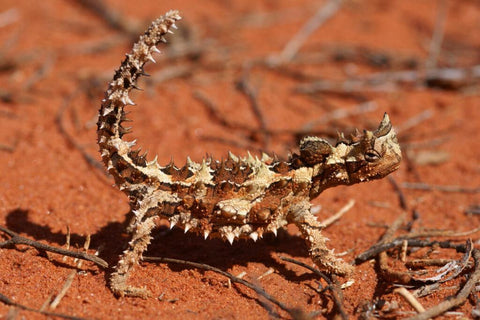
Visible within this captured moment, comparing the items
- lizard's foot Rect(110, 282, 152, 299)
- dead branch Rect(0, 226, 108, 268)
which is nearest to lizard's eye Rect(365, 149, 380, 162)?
lizard's foot Rect(110, 282, 152, 299)

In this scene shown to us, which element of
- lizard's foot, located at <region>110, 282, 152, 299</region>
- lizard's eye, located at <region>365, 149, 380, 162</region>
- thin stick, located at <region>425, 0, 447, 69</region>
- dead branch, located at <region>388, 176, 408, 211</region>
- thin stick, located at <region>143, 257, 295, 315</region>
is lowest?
lizard's foot, located at <region>110, 282, 152, 299</region>

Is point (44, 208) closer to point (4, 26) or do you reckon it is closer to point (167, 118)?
point (167, 118)

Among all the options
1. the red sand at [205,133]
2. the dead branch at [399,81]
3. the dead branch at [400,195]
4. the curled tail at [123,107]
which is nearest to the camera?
the curled tail at [123,107]

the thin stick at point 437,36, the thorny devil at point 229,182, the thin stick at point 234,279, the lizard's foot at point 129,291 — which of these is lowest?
the lizard's foot at point 129,291

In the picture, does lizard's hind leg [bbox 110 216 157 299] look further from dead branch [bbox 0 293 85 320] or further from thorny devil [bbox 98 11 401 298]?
dead branch [bbox 0 293 85 320]

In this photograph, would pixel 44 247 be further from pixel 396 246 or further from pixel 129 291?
pixel 396 246

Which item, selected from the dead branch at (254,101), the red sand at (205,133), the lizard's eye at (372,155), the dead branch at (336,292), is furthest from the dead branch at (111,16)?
the dead branch at (336,292)

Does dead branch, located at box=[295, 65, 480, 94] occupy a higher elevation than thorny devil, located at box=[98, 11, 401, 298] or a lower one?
higher

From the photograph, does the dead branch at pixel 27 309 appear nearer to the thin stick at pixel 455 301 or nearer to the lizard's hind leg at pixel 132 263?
the lizard's hind leg at pixel 132 263
